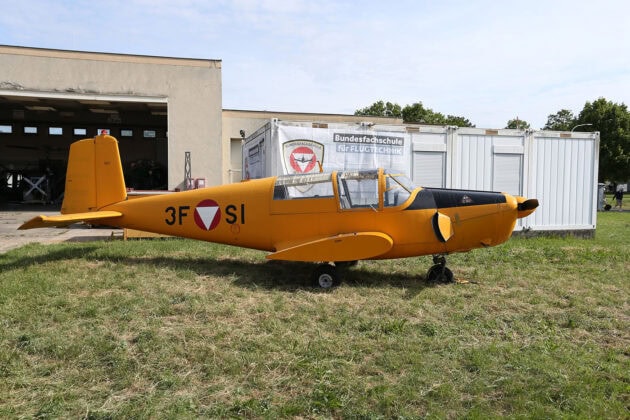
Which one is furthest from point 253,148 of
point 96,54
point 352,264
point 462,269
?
point 96,54

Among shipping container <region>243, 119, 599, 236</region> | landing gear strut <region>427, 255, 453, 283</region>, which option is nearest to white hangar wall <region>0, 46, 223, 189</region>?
shipping container <region>243, 119, 599, 236</region>

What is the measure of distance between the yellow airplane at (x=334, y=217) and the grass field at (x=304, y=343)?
1.90 ft

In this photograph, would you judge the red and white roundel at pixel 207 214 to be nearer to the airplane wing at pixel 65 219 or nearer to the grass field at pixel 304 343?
the grass field at pixel 304 343

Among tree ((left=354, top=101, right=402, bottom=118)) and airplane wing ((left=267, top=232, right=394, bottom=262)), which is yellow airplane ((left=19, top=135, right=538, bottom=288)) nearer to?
airplane wing ((left=267, top=232, right=394, bottom=262))

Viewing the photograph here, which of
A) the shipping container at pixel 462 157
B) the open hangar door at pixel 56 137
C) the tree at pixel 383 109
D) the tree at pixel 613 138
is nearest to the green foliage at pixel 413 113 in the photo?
the tree at pixel 383 109

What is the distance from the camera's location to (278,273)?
23.5ft

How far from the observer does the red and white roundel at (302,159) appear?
10.4m

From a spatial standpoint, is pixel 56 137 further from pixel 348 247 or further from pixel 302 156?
pixel 348 247

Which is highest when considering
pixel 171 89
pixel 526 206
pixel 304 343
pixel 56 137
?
pixel 171 89

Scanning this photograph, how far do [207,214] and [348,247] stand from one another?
257 cm

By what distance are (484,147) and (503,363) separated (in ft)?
29.4

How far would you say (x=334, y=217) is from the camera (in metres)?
6.57

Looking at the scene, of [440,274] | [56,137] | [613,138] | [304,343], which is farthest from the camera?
[613,138]

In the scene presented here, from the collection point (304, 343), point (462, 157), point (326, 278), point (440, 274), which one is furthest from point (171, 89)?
point (304, 343)
